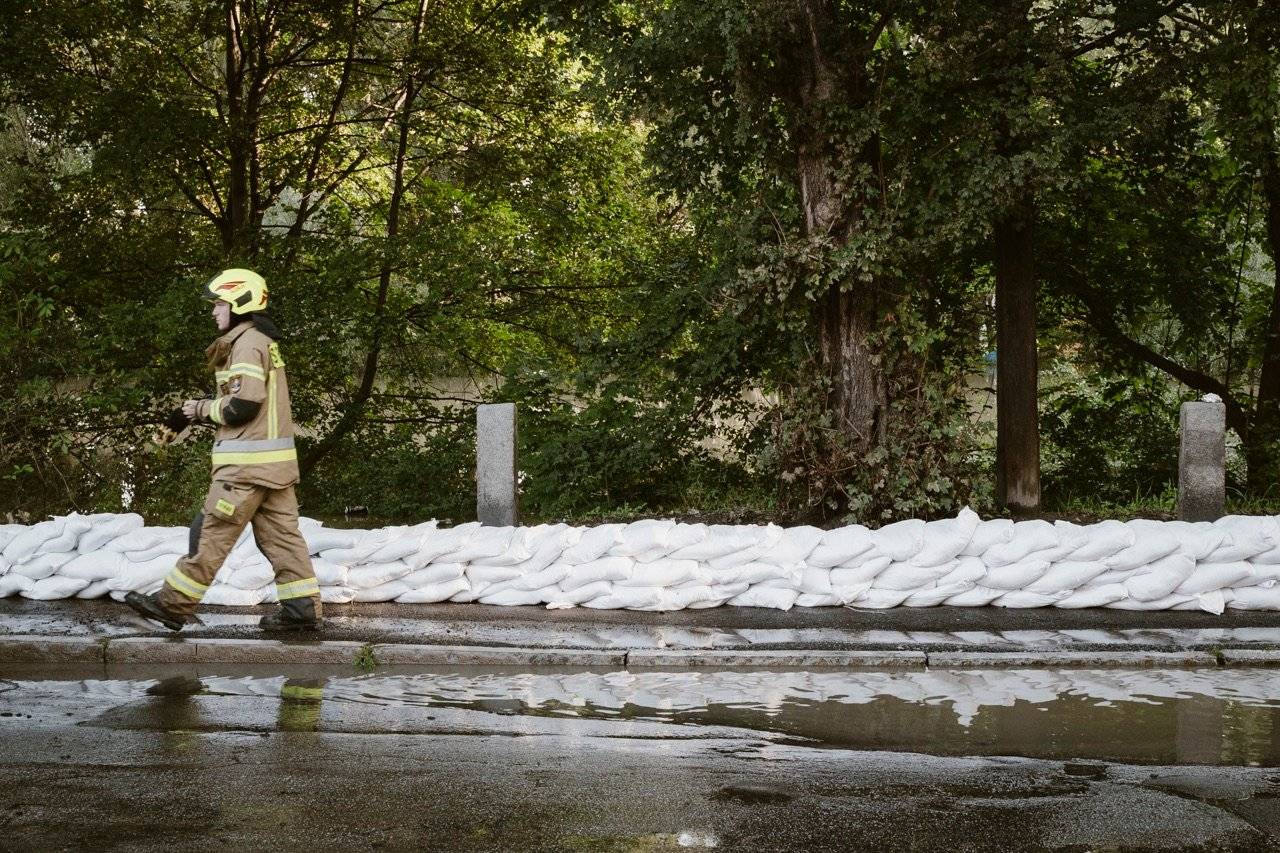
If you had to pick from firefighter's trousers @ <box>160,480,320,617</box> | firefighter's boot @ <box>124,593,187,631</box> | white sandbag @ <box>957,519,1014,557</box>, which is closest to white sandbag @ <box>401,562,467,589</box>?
firefighter's trousers @ <box>160,480,320,617</box>

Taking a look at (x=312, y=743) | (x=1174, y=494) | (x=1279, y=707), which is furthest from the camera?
(x=1174, y=494)

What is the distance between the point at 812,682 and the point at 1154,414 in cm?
881

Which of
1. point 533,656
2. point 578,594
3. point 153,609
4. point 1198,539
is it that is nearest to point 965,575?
point 1198,539

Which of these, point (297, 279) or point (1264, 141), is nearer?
point (1264, 141)

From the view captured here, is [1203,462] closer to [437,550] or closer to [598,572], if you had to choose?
[598,572]

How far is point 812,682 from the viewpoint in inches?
228

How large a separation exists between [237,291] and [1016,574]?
4.56 m

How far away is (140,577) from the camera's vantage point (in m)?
7.15

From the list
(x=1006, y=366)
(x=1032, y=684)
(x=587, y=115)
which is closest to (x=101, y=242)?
(x=587, y=115)

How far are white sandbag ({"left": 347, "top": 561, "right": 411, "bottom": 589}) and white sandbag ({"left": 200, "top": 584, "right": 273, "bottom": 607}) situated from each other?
522mm

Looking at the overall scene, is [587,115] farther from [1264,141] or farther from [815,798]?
[815,798]

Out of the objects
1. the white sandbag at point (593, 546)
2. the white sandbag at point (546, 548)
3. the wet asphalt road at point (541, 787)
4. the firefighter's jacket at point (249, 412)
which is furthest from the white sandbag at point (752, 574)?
Answer: the firefighter's jacket at point (249, 412)

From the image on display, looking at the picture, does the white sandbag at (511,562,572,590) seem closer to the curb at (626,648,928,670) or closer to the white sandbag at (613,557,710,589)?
the white sandbag at (613,557,710,589)

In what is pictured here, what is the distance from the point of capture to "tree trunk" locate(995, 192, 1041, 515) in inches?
408
